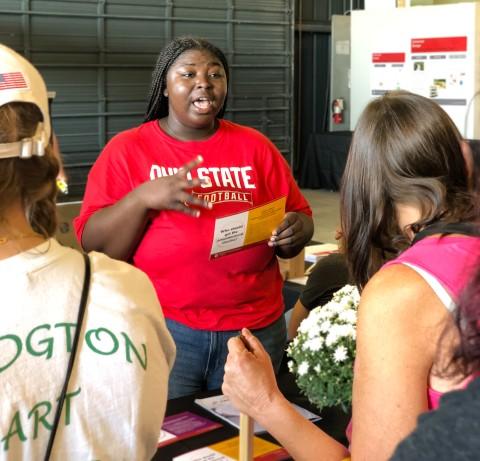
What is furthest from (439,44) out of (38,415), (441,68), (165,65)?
(38,415)

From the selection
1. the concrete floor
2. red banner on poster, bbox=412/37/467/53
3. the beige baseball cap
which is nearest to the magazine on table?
the beige baseball cap

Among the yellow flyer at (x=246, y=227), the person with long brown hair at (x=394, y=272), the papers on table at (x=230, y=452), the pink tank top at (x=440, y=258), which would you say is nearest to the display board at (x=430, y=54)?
the yellow flyer at (x=246, y=227)

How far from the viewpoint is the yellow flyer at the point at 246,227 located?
2.30m

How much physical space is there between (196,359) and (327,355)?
664 millimetres

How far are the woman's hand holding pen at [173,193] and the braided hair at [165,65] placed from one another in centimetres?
49

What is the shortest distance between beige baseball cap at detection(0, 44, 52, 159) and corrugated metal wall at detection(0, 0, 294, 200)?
8503mm

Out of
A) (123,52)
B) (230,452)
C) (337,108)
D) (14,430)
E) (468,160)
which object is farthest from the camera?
(337,108)

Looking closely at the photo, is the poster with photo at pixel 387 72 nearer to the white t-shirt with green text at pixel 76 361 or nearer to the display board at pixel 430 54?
the display board at pixel 430 54

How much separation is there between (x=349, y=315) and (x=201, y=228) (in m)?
0.70

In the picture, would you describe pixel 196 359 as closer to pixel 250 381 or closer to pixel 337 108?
pixel 250 381

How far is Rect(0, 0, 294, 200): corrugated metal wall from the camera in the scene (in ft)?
31.2

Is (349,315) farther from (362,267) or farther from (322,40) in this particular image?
(322,40)

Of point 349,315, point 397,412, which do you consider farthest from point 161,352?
point 349,315

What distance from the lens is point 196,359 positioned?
236 centimetres
